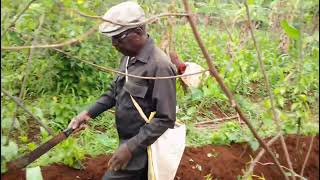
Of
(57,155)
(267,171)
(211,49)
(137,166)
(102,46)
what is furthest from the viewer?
(211,49)

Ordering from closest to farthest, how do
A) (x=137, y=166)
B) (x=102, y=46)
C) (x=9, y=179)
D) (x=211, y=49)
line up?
(x=137, y=166)
(x=9, y=179)
(x=102, y=46)
(x=211, y=49)

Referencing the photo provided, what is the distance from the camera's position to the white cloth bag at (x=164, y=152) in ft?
10.0

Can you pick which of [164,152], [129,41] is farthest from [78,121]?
[129,41]

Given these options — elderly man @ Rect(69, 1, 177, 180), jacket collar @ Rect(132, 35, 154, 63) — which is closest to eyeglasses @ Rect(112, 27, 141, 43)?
elderly man @ Rect(69, 1, 177, 180)

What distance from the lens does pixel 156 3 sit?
555cm

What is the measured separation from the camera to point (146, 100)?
9.89 feet

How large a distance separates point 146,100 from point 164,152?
1.11 feet

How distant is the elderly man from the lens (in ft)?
9.32

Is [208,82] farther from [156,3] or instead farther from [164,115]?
[164,115]

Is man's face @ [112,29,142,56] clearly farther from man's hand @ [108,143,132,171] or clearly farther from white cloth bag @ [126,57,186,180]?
man's hand @ [108,143,132,171]

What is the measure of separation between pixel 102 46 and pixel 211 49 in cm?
232

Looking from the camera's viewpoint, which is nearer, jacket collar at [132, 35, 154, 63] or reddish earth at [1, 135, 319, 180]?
jacket collar at [132, 35, 154, 63]

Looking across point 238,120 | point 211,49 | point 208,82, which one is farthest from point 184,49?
point 238,120

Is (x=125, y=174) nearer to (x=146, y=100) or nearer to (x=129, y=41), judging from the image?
(x=146, y=100)
